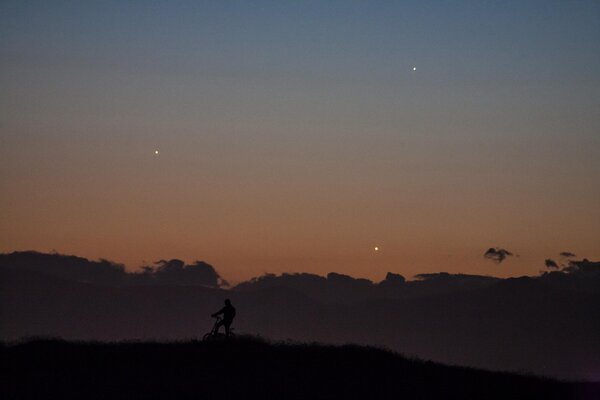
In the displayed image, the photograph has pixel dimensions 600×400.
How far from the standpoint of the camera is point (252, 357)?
4509 cm

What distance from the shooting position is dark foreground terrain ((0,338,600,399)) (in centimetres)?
4003

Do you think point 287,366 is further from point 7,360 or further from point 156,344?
point 7,360

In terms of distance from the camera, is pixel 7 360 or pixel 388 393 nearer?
pixel 388 393

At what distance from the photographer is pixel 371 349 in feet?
160

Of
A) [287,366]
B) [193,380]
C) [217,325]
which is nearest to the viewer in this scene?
[193,380]

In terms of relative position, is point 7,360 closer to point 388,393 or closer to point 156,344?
point 156,344

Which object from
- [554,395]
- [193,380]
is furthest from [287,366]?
[554,395]

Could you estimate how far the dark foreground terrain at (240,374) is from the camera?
4003 centimetres

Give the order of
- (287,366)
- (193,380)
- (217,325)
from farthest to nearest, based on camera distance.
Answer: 1. (217,325)
2. (287,366)
3. (193,380)

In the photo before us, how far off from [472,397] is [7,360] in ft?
62.0

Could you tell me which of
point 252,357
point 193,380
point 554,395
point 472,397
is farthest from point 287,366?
point 554,395

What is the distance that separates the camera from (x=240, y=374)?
42.3 metres

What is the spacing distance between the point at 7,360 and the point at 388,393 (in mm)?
15709

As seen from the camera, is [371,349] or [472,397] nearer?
[472,397]
